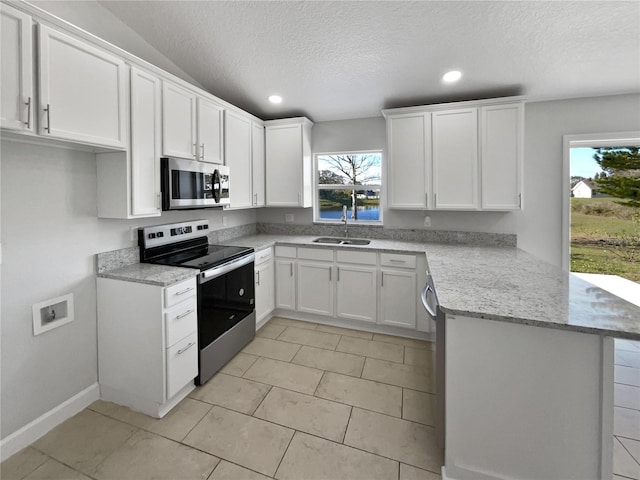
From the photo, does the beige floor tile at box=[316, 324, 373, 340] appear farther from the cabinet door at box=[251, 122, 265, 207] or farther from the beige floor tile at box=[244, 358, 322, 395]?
the cabinet door at box=[251, 122, 265, 207]

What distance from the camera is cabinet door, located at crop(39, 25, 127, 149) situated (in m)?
1.50

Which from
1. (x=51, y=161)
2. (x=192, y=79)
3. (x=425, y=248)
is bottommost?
(x=425, y=248)

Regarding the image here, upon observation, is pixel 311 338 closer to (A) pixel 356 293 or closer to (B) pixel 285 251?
(A) pixel 356 293

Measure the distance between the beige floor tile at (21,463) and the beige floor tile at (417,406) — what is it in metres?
2.14

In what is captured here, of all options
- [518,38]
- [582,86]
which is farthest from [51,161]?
[582,86]

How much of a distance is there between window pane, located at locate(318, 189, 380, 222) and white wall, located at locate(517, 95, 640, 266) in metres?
1.60

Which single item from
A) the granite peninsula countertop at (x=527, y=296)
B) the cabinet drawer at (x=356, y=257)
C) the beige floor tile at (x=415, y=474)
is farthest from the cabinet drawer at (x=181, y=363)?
the granite peninsula countertop at (x=527, y=296)

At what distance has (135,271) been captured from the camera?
211 centimetres

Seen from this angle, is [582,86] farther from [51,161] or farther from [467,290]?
[51,161]

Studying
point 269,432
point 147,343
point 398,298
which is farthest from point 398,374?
point 147,343

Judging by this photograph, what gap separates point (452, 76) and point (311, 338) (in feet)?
9.40

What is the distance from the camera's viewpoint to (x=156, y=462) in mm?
1591

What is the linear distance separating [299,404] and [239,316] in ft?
3.31

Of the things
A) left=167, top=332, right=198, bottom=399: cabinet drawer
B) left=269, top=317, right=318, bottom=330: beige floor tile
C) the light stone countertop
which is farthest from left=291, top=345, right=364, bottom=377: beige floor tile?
the light stone countertop
